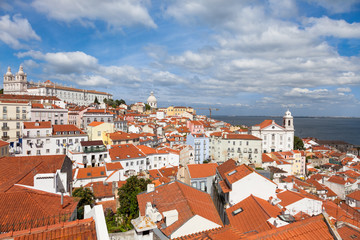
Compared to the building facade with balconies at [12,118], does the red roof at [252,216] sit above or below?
below

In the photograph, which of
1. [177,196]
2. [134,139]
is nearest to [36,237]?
[177,196]

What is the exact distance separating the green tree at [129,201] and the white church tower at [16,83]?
9109 centimetres

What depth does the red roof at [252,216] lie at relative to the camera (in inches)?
409

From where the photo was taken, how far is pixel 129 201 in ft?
56.7

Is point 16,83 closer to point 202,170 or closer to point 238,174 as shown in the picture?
point 202,170

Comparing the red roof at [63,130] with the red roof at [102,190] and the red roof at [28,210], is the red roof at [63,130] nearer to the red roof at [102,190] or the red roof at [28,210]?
the red roof at [102,190]

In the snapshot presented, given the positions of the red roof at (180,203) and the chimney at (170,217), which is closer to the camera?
the chimney at (170,217)

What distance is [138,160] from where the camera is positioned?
36.3 meters

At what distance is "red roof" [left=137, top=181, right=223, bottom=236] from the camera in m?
10.2

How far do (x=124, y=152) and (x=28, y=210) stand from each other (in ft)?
95.8

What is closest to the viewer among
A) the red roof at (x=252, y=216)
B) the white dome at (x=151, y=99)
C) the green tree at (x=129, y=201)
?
the red roof at (x=252, y=216)

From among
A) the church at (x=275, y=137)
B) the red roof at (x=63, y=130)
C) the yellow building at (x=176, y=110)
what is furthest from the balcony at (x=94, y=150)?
the yellow building at (x=176, y=110)

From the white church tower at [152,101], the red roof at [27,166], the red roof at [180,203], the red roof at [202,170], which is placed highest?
the white church tower at [152,101]

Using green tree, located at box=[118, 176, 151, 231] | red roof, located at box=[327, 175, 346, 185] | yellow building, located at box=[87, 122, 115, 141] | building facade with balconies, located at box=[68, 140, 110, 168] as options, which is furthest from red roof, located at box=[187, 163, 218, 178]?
red roof, located at box=[327, 175, 346, 185]
